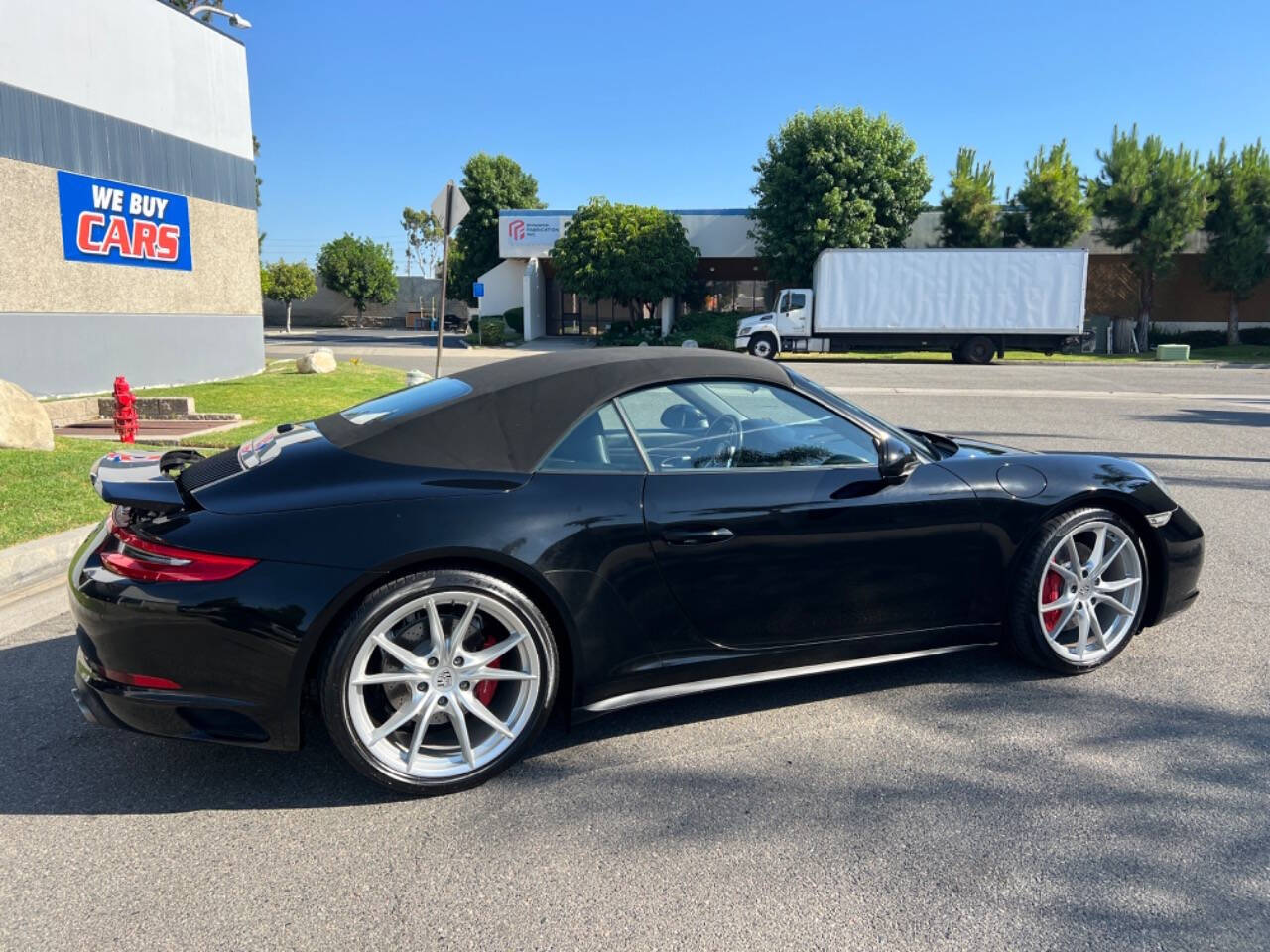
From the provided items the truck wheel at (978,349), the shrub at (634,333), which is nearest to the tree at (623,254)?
the shrub at (634,333)

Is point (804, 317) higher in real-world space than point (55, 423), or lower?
higher

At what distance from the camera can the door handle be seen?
309 centimetres

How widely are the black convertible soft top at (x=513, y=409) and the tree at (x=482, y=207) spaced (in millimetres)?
49028

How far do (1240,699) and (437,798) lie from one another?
3.12 metres

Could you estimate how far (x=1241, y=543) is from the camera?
5844mm

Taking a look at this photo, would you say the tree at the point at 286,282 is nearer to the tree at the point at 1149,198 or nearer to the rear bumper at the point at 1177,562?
the tree at the point at 1149,198

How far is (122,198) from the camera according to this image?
47.2 ft

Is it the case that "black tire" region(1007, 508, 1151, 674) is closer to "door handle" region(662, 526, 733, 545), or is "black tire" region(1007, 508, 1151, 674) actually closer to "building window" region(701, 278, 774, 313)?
"door handle" region(662, 526, 733, 545)

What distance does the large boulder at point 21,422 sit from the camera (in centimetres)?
787

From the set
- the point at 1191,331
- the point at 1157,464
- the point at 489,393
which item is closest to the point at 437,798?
the point at 489,393

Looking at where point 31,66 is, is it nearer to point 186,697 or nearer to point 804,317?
point 186,697

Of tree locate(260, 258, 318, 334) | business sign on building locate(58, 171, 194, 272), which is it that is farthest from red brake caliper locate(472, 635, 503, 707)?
tree locate(260, 258, 318, 334)

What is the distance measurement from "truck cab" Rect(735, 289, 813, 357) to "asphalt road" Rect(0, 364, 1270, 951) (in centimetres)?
2596

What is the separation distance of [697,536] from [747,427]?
0.62m
